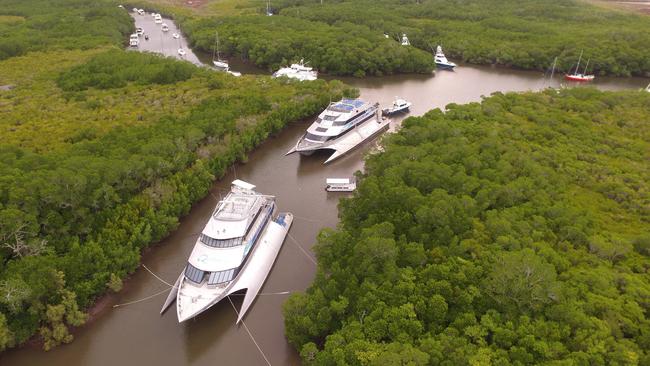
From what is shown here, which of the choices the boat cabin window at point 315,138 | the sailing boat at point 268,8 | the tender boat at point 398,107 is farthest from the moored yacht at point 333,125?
the sailing boat at point 268,8

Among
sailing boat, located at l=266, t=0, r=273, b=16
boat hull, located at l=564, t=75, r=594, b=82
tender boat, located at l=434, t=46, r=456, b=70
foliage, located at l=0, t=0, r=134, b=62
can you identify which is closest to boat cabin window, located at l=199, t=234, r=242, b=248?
tender boat, located at l=434, t=46, r=456, b=70

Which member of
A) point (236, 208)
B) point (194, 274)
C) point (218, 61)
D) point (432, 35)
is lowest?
point (194, 274)

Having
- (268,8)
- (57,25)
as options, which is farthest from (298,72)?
(268,8)

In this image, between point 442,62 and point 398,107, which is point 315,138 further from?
point 442,62

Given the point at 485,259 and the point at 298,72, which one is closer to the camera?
the point at 485,259

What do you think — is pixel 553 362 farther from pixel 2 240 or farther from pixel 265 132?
pixel 265 132

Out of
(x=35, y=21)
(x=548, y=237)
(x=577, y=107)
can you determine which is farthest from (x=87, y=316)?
(x=35, y=21)

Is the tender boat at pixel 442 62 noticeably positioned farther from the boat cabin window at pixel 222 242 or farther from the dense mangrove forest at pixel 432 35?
the boat cabin window at pixel 222 242

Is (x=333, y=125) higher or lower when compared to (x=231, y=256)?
higher
